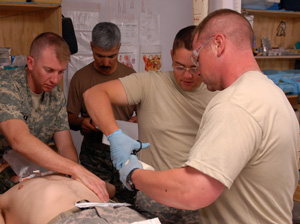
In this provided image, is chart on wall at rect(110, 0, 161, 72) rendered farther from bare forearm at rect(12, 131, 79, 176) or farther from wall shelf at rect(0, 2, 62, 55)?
bare forearm at rect(12, 131, 79, 176)

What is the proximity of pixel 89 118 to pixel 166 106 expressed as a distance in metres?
0.91

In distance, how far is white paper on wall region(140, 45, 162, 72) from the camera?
3705 mm

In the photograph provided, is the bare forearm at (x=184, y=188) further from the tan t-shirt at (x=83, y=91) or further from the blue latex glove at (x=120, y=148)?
the tan t-shirt at (x=83, y=91)

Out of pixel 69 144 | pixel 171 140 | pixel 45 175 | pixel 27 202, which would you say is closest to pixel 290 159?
pixel 171 140

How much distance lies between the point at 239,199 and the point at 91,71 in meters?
1.79

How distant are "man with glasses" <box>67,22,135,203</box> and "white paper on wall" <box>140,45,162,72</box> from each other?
112cm

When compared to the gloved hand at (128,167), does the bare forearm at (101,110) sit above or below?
above

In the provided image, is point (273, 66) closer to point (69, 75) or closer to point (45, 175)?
point (69, 75)

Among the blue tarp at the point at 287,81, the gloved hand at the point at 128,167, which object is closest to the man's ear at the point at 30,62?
the gloved hand at the point at 128,167

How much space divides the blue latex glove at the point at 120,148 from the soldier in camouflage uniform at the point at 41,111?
0.26m

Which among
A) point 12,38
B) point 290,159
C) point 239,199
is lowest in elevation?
point 239,199

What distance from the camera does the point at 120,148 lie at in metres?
1.38

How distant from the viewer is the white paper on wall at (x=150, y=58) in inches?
146

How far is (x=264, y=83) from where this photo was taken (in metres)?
1.08
